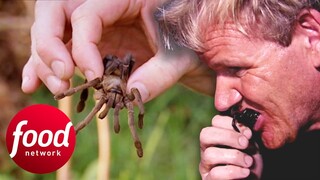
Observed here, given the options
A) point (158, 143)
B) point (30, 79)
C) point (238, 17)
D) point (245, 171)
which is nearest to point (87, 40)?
point (30, 79)

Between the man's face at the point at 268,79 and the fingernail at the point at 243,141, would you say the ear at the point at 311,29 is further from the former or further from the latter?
the fingernail at the point at 243,141

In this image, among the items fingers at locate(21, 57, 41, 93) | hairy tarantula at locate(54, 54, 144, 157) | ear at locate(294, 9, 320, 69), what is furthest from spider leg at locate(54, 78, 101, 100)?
ear at locate(294, 9, 320, 69)

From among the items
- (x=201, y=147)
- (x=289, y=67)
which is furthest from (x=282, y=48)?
(x=201, y=147)

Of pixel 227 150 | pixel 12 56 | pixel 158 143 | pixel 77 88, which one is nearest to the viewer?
pixel 77 88

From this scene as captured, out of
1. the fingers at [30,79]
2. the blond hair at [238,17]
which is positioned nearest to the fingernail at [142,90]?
the blond hair at [238,17]

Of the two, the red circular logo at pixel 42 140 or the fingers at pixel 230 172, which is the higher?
the red circular logo at pixel 42 140

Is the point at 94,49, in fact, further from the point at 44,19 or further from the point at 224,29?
the point at 224,29

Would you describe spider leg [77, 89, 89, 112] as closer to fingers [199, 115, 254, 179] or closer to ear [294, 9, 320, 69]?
fingers [199, 115, 254, 179]

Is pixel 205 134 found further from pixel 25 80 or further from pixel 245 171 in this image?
pixel 25 80
